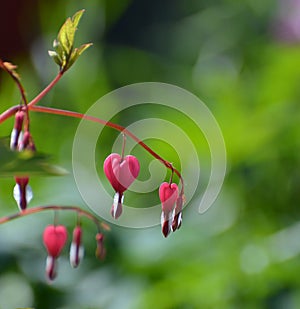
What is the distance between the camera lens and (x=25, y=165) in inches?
15.3

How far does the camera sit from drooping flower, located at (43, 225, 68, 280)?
51cm

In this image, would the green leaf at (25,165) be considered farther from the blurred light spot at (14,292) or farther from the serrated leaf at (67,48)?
the blurred light spot at (14,292)

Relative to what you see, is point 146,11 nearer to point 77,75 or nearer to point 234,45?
point 234,45

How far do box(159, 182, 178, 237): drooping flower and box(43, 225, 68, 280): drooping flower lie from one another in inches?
3.5

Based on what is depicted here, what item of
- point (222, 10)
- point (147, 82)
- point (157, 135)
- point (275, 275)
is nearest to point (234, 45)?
point (222, 10)

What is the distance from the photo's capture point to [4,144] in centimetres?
41

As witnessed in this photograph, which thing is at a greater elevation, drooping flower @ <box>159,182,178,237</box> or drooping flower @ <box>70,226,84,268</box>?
drooping flower @ <box>159,182,178,237</box>

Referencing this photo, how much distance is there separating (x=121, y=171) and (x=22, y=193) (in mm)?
63

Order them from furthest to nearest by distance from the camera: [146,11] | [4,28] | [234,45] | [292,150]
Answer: [4,28], [146,11], [234,45], [292,150]

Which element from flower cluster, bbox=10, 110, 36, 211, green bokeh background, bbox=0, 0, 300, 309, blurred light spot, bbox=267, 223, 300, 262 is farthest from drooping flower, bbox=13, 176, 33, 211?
blurred light spot, bbox=267, 223, 300, 262

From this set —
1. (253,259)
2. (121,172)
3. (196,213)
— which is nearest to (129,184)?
(121,172)

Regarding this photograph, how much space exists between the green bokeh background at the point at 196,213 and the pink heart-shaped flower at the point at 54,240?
799mm

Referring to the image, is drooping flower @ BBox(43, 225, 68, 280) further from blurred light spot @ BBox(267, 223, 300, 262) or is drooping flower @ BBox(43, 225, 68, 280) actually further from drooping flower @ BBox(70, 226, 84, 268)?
blurred light spot @ BBox(267, 223, 300, 262)

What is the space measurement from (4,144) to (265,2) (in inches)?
91.9
